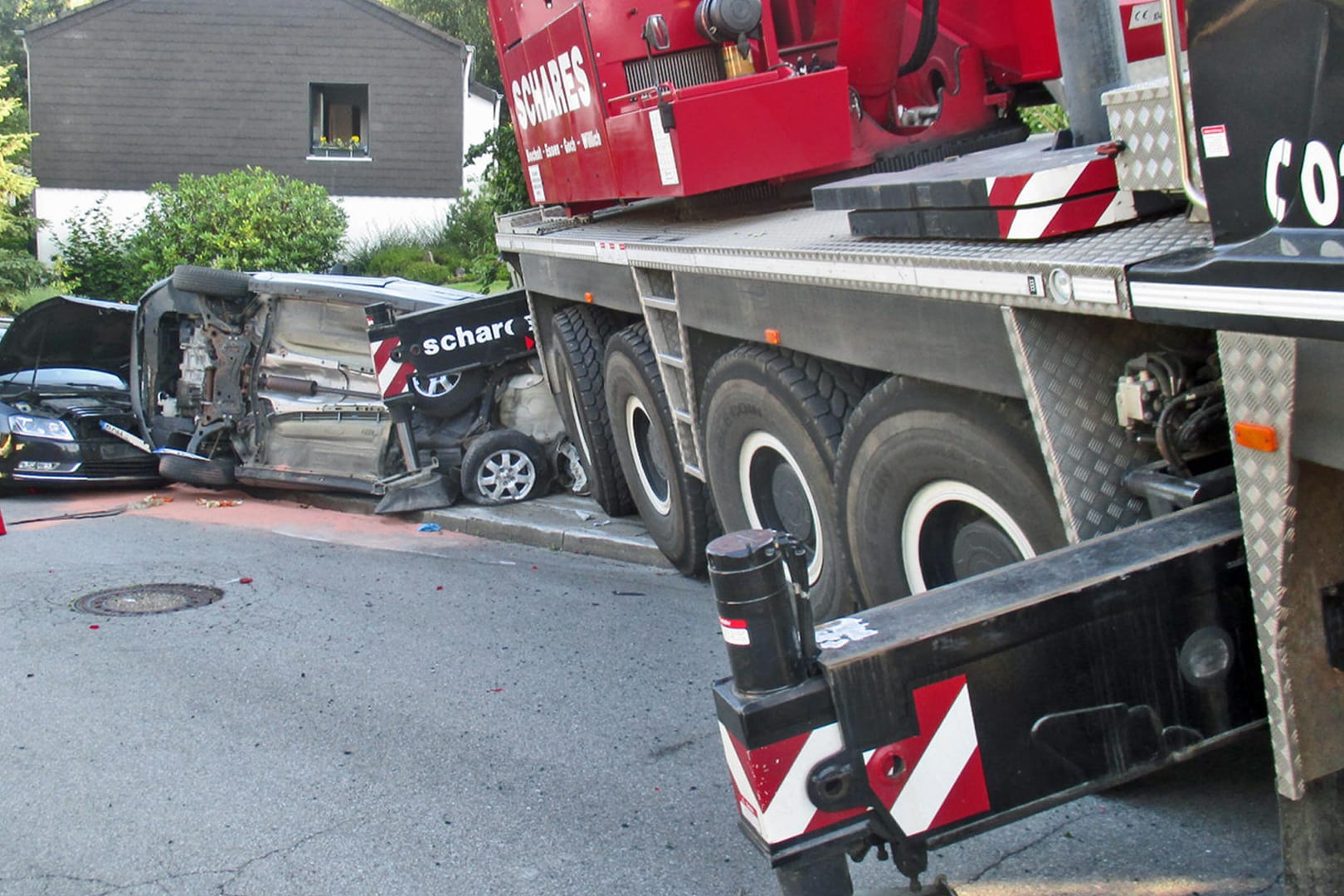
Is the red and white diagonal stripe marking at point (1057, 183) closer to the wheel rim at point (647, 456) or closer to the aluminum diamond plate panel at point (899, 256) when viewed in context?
the aluminum diamond plate panel at point (899, 256)

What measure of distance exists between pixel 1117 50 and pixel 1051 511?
145 cm

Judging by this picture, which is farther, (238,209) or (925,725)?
(238,209)

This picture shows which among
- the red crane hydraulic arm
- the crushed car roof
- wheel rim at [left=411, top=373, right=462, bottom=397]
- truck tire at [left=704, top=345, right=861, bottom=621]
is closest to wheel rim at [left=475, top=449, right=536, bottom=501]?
wheel rim at [left=411, top=373, right=462, bottom=397]

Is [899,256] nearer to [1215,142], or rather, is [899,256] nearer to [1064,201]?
[1064,201]

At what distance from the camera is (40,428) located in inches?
463

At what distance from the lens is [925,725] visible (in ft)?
8.75

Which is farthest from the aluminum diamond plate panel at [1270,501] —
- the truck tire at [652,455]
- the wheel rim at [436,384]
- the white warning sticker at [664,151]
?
the wheel rim at [436,384]

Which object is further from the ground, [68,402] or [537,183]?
[537,183]

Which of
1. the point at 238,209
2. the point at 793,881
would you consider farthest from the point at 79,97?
the point at 793,881

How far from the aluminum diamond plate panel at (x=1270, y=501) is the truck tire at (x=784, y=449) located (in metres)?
1.94

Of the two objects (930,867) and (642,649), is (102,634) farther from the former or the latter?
(930,867)

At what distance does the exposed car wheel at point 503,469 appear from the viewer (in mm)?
9578

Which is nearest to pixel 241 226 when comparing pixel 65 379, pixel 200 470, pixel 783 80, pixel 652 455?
pixel 65 379

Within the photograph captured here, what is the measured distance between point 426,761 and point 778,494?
70.6 inches
